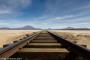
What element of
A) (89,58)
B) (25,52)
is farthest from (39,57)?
(89,58)

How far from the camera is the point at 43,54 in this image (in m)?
3.12

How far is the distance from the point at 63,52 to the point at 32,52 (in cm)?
65

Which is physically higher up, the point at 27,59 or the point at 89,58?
the point at 89,58

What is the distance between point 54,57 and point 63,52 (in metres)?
0.28

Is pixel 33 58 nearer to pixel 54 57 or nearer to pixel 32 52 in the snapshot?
pixel 32 52

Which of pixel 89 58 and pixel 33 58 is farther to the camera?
pixel 33 58

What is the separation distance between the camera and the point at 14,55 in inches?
120

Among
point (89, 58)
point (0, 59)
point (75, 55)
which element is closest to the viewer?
point (89, 58)

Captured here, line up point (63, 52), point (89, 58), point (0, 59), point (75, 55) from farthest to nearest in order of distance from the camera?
point (63, 52)
point (75, 55)
point (0, 59)
point (89, 58)

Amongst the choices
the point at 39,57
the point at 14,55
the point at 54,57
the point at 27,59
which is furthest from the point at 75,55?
the point at 14,55

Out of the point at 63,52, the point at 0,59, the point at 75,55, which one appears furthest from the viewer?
the point at 63,52

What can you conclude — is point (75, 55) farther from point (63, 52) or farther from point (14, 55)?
point (14, 55)

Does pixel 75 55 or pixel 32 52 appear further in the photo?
pixel 32 52

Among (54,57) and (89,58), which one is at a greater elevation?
(89,58)
